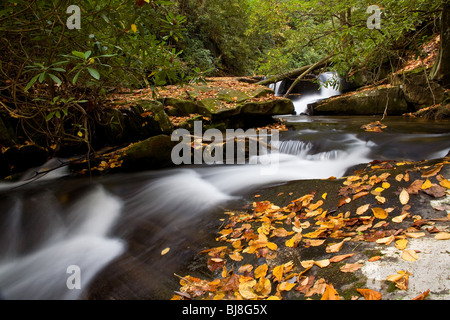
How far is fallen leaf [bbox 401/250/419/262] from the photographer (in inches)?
60.3

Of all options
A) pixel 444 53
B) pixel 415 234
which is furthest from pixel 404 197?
pixel 444 53

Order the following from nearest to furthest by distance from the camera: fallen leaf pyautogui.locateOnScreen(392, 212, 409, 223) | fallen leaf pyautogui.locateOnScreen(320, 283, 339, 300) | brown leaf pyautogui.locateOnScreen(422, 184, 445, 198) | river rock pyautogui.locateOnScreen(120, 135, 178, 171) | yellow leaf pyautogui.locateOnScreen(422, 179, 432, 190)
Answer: fallen leaf pyautogui.locateOnScreen(320, 283, 339, 300), fallen leaf pyautogui.locateOnScreen(392, 212, 409, 223), brown leaf pyautogui.locateOnScreen(422, 184, 445, 198), yellow leaf pyautogui.locateOnScreen(422, 179, 432, 190), river rock pyautogui.locateOnScreen(120, 135, 178, 171)

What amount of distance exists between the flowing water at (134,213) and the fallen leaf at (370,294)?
5.33 feet

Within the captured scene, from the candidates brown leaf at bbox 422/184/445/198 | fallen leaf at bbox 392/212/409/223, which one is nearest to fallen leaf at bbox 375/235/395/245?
fallen leaf at bbox 392/212/409/223

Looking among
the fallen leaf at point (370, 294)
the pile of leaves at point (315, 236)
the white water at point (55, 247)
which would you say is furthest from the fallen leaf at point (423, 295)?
the white water at point (55, 247)

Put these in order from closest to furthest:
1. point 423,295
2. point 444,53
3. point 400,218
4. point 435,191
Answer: point 423,295
point 400,218
point 435,191
point 444,53

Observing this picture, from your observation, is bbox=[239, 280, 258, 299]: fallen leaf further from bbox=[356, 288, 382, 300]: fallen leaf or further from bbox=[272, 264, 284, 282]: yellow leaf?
bbox=[356, 288, 382, 300]: fallen leaf

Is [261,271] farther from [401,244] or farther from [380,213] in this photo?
[380,213]

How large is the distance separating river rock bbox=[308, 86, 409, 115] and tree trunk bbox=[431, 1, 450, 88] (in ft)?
15.6

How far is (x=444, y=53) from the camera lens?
3961 millimetres

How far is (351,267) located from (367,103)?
999 centimetres

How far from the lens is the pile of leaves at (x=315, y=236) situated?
1721 millimetres

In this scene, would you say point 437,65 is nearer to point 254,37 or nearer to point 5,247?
point 5,247
